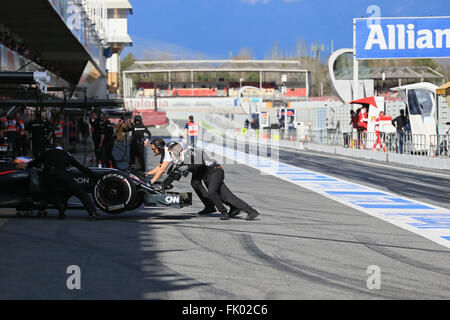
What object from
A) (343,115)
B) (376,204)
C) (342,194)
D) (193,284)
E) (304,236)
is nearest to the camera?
(193,284)

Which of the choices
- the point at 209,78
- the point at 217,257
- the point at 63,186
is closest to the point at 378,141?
the point at 63,186

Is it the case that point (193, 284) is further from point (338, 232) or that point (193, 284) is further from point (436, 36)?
point (436, 36)

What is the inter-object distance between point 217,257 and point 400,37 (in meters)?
35.6

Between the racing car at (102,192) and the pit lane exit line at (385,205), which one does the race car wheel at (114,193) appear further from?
the pit lane exit line at (385,205)

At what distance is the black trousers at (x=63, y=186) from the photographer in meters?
11.0

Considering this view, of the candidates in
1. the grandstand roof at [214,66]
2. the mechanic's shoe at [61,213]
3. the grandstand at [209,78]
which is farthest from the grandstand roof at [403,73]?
the mechanic's shoe at [61,213]

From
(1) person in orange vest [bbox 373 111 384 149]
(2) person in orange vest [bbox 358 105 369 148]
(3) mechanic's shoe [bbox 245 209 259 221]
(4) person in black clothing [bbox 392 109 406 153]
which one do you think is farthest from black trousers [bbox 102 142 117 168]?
(2) person in orange vest [bbox 358 105 369 148]

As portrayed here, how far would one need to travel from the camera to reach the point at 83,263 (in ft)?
24.9

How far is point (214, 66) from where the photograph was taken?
140m

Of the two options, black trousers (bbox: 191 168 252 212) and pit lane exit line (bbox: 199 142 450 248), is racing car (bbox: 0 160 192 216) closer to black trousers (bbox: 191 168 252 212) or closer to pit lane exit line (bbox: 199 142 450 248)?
black trousers (bbox: 191 168 252 212)

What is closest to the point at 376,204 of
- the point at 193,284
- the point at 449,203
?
the point at 449,203

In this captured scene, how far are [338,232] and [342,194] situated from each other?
5845 mm

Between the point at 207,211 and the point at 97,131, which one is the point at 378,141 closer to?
the point at 97,131
